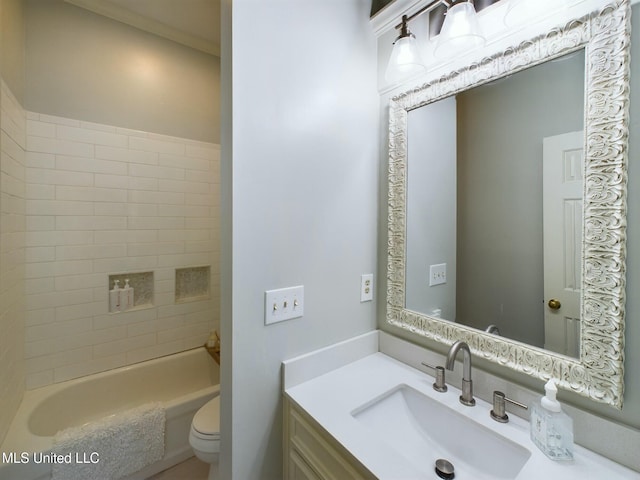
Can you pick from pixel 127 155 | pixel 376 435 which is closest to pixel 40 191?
pixel 127 155

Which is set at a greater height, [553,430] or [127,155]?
[127,155]

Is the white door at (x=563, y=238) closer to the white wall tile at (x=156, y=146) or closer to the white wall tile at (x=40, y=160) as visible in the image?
the white wall tile at (x=156, y=146)

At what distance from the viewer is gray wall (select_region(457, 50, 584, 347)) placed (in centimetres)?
84

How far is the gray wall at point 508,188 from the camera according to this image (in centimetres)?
84

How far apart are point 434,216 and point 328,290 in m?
0.56

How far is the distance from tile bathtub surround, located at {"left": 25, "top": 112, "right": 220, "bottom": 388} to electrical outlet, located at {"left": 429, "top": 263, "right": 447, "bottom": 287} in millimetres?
1829

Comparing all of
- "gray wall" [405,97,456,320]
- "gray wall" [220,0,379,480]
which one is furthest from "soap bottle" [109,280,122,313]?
"gray wall" [405,97,456,320]

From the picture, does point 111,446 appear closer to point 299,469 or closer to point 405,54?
point 299,469

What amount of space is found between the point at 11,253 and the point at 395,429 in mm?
2068

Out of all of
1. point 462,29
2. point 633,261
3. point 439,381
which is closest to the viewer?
point 633,261

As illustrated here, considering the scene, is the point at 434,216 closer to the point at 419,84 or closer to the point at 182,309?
the point at 419,84

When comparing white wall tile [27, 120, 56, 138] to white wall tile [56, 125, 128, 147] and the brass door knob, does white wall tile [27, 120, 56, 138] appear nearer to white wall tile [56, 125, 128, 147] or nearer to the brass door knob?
white wall tile [56, 125, 128, 147]

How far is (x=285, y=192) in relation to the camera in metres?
1.02

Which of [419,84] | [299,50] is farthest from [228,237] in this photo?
[419,84]
